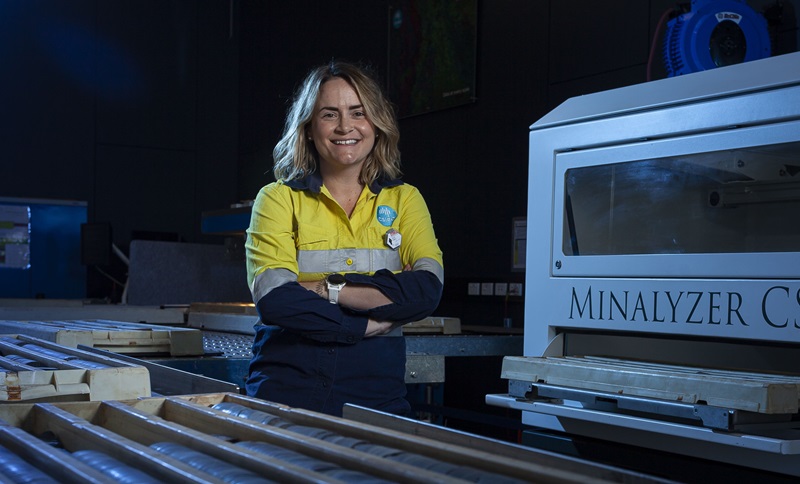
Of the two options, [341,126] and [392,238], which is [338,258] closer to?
[392,238]

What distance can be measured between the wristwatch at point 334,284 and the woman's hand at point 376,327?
3.3 inches

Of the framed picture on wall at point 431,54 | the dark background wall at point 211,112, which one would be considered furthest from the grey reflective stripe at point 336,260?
the framed picture on wall at point 431,54

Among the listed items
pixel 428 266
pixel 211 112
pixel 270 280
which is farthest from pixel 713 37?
pixel 211 112

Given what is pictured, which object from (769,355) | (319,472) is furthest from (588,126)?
(319,472)

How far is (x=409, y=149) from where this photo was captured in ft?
16.8

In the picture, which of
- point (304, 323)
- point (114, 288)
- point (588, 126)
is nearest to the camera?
point (304, 323)

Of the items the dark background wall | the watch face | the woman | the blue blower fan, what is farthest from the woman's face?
the dark background wall

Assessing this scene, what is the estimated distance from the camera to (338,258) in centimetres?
173

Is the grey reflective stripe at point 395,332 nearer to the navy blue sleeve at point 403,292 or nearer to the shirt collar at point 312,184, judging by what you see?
the navy blue sleeve at point 403,292

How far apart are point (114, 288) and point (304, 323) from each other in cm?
490

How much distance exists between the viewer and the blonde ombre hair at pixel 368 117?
173cm

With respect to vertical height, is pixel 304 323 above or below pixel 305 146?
below

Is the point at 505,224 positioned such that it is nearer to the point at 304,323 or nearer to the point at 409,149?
the point at 409,149

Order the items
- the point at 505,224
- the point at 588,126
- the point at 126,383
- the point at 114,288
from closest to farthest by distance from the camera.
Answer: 1. the point at 126,383
2. the point at 588,126
3. the point at 505,224
4. the point at 114,288
